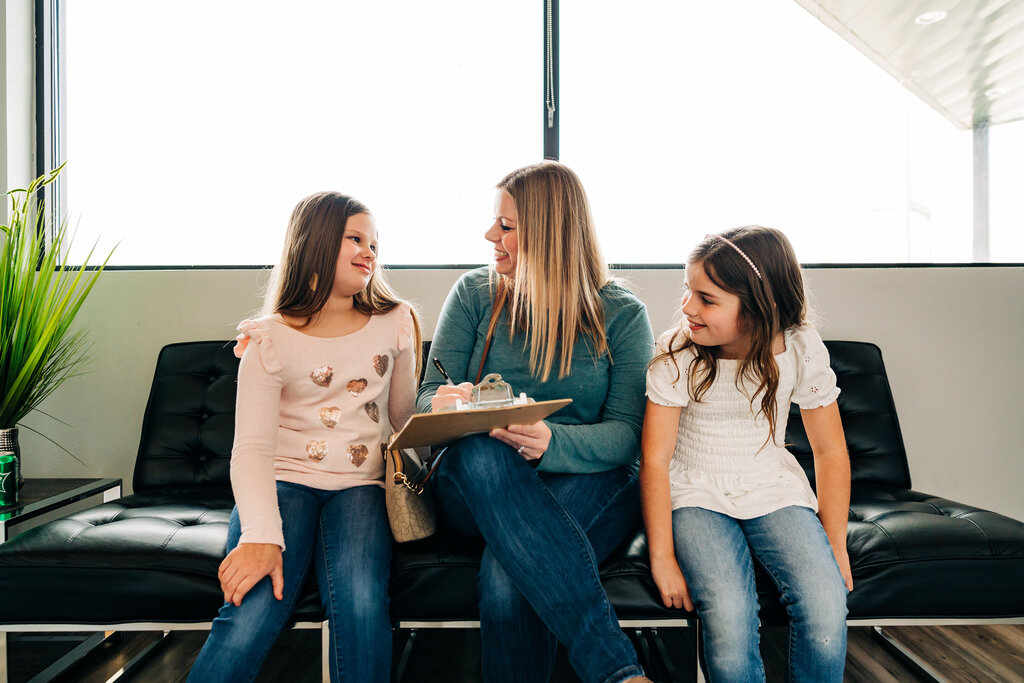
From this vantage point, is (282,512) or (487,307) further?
(487,307)

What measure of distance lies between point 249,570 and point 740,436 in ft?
3.32

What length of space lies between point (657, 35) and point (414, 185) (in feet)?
3.52

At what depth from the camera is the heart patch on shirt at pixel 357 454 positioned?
4.18 feet

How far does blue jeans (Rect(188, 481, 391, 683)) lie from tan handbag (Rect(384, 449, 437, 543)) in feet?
0.14

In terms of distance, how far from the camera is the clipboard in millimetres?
946

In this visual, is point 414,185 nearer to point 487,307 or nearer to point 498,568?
point 487,307

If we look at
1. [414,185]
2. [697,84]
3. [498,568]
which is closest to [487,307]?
[498,568]

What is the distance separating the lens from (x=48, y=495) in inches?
59.8

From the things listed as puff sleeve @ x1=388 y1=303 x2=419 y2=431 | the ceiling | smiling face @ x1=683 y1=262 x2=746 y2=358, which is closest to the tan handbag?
puff sleeve @ x1=388 y1=303 x2=419 y2=431

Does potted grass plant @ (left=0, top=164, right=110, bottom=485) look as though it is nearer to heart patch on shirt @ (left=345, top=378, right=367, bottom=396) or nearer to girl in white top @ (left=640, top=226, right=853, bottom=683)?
heart patch on shirt @ (left=345, top=378, right=367, bottom=396)

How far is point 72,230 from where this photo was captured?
2205 mm

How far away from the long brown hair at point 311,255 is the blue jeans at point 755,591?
93cm

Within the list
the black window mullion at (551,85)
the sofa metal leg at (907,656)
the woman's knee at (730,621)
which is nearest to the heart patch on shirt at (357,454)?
the woman's knee at (730,621)

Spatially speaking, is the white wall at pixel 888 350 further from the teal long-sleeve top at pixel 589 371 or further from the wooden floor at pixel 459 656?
the teal long-sleeve top at pixel 589 371
